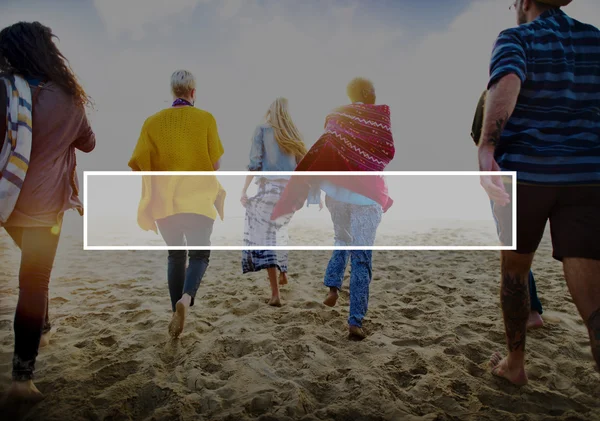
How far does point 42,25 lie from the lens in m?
1.94

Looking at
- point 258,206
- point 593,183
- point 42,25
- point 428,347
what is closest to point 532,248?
point 593,183

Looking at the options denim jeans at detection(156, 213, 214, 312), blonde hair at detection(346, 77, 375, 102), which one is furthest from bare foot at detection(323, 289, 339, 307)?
blonde hair at detection(346, 77, 375, 102)

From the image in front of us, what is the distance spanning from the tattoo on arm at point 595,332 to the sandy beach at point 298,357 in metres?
0.42

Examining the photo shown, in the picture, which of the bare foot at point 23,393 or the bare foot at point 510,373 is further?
the bare foot at point 510,373

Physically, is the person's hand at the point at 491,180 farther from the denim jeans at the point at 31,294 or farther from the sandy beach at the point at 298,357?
the denim jeans at the point at 31,294

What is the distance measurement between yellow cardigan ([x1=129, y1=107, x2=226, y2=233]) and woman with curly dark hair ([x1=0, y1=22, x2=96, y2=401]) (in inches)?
22.6

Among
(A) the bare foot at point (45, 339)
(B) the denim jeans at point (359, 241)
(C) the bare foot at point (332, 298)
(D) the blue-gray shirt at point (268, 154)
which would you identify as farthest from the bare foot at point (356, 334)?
(A) the bare foot at point (45, 339)

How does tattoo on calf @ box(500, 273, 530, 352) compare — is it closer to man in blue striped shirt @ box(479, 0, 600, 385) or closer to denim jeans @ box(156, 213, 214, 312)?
man in blue striped shirt @ box(479, 0, 600, 385)

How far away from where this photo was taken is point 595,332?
4.81 feet

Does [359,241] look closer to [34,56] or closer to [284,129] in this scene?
[284,129]

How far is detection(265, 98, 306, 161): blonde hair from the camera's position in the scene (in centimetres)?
329

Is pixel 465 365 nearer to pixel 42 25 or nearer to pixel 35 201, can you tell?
pixel 35 201

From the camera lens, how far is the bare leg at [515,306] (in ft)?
5.84

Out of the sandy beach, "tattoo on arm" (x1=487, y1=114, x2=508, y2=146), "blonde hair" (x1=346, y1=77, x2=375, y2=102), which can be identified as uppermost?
"blonde hair" (x1=346, y1=77, x2=375, y2=102)
